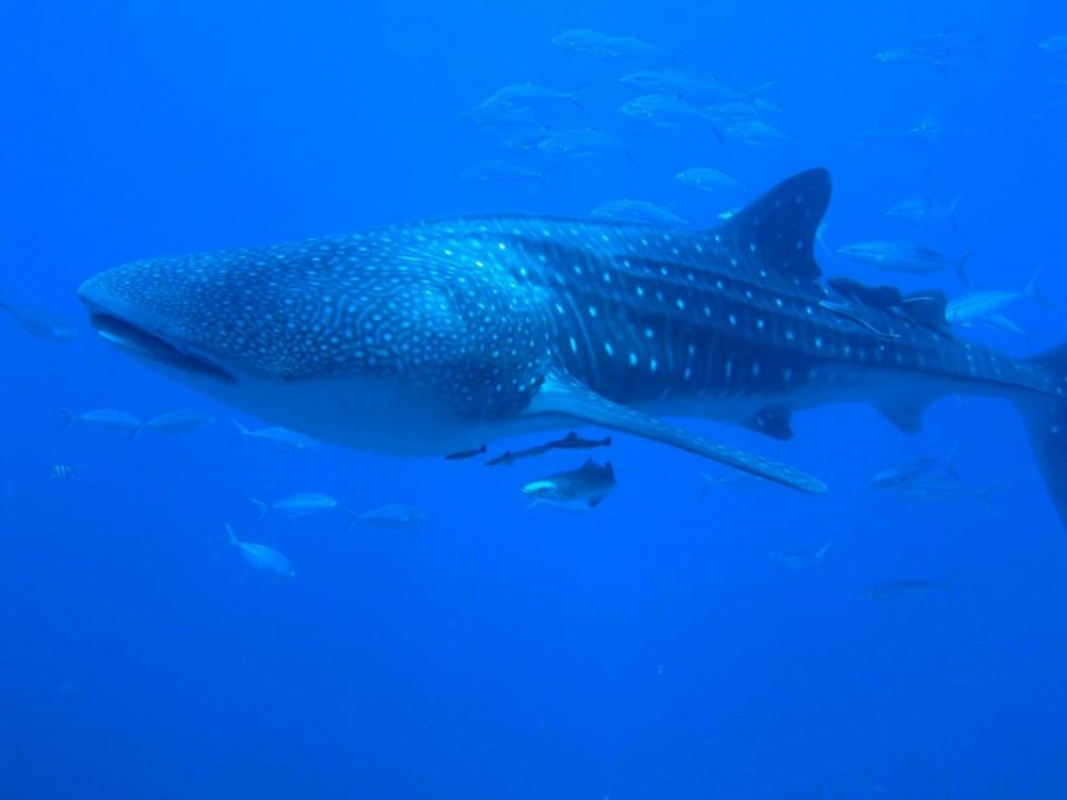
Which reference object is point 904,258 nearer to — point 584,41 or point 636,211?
point 636,211

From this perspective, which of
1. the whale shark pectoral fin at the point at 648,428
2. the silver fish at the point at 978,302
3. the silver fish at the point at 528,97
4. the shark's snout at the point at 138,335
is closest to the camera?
the shark's snout at the point at 138,335

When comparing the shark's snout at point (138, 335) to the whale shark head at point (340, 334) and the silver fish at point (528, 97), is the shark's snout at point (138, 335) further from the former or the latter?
the silver fish at point (528, 97)

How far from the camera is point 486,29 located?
157ft

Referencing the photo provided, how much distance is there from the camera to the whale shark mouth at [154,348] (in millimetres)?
2992

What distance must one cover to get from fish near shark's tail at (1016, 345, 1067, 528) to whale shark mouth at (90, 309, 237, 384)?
16.8 ft

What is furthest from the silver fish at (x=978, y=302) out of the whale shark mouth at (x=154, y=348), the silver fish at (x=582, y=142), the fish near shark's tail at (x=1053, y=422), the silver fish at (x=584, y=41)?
the silver fish at (x=584, y=41)

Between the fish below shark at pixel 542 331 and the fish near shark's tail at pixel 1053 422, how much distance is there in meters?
0.39

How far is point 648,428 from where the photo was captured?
11.5ft

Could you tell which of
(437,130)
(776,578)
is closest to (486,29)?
(437,130)

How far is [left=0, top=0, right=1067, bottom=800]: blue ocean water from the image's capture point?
1922cm

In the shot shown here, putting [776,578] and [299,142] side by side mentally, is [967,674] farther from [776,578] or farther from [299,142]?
[299,142]

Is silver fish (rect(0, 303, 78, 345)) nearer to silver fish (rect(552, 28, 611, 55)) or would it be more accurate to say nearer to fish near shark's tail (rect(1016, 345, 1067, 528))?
silver fish (rect(552, 28, 611, 55))

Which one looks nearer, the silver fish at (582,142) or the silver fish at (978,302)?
the silver fish at (978,302)

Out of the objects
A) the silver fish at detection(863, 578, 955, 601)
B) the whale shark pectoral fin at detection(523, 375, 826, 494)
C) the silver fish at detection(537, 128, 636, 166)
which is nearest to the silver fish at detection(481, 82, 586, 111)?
the silver fish at detection(537, 128, 636, 166)
